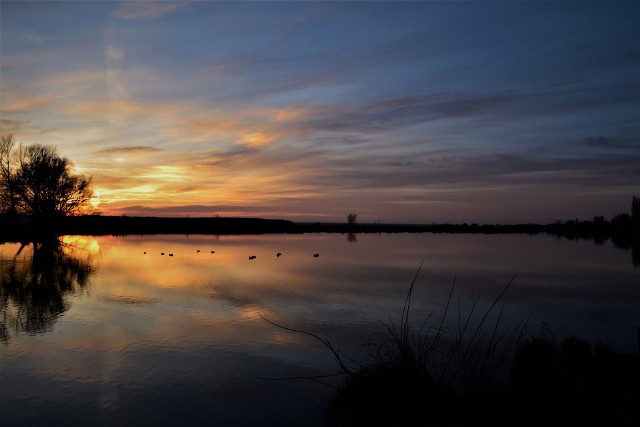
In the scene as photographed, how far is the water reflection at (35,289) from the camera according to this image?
15.9 m

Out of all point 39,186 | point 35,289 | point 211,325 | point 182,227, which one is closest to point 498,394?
point 211,325

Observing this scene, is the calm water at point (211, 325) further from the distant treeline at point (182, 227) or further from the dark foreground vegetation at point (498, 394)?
the distant treeline at point (182, 227)

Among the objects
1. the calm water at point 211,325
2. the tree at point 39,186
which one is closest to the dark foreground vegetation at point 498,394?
the calm water at point 211,325

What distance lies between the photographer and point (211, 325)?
1638 centimetres

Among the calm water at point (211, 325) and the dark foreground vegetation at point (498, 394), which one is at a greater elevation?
the dark foreground vegetation at point (498, 394)

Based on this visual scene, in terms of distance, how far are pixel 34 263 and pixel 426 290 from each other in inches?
1248

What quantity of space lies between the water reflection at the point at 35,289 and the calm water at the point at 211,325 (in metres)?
0.09

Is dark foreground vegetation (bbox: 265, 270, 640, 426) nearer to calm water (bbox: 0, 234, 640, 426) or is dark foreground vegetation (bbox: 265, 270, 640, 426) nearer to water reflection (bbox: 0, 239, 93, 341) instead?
calm water (bbox: 0, 234, 640, 426)

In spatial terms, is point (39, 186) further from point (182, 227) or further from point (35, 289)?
point (182, 227)

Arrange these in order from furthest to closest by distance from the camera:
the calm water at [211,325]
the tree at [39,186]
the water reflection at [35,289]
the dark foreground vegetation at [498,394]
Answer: the tree at [39,186]
the water reflection at [35,289]
the calm water at [211,325]
the dark foreground vegetation at [498,394]

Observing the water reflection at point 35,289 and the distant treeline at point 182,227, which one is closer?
the water reflection at point 35,289

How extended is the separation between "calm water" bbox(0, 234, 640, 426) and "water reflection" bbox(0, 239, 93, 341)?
0.09 m

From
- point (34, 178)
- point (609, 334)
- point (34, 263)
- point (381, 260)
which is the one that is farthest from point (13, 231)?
point (609, 334)

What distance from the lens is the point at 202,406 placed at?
9273mm
